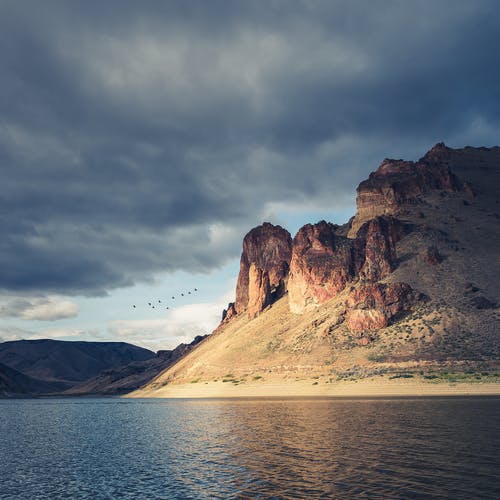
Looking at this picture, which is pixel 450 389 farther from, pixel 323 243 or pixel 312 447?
pixel 323 243

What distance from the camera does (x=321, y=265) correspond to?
17950cm

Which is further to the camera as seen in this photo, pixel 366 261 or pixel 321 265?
pixel 321 265

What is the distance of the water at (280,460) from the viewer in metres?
29.0

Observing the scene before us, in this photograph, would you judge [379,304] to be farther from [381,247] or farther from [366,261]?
[381,247]

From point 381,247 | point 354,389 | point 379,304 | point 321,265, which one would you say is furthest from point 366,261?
point 354,389

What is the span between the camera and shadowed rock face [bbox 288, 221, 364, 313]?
6831 inches

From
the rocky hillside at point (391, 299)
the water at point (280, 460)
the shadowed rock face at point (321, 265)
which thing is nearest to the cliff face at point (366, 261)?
the shadowed rock face at point (321, 265)

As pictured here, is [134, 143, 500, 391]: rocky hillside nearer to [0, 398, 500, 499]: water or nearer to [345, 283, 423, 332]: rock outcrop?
[345, 283, 423, 332]: rock outcrop

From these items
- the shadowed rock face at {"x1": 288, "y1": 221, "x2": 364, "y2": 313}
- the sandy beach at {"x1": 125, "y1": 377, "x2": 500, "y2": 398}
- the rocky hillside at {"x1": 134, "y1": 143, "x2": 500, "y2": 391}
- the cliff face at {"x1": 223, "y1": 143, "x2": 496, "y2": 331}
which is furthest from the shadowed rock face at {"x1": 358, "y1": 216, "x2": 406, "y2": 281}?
the sandy beach at {"x1": 125, "y1": 377, "x2": 500, "y2": 398}

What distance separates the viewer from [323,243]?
186875 mm

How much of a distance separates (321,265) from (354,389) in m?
69.9

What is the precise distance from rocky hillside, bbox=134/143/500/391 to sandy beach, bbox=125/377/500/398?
14.2ft

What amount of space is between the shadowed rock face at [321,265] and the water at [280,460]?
352ft

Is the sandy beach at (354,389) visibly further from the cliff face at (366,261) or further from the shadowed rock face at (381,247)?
the shadowed rock face at (381,247)
